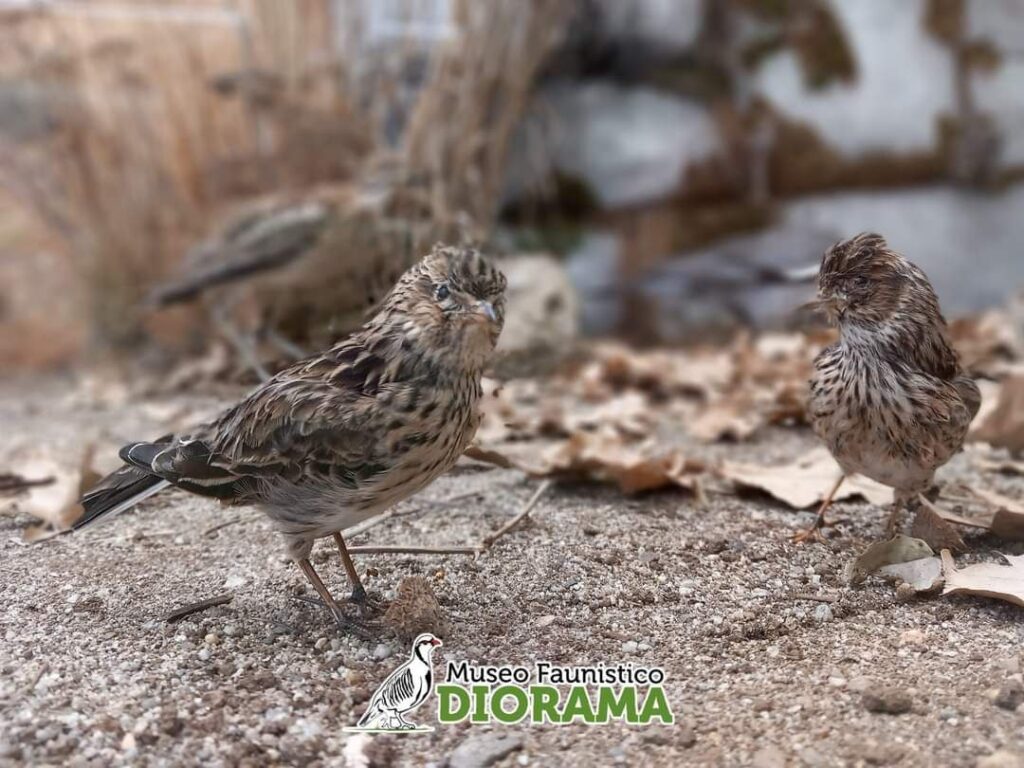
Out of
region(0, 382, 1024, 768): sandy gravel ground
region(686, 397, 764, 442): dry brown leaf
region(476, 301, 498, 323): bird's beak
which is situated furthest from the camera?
region(686, 397, 764, 442): dry brown leaf

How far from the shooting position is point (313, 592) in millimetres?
3088

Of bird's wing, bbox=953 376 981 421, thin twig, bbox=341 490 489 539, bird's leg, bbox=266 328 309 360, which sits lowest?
thin twig, bbox=341 490 489 539

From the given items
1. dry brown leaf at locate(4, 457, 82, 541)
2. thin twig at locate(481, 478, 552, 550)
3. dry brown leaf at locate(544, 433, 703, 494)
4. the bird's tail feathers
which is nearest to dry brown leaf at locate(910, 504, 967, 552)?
dry brown leaf at locate(544, 433, 703, 494)

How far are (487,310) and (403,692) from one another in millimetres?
961

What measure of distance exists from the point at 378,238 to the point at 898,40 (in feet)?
18.6

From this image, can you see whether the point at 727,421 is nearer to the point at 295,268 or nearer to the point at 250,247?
the point at 295,268

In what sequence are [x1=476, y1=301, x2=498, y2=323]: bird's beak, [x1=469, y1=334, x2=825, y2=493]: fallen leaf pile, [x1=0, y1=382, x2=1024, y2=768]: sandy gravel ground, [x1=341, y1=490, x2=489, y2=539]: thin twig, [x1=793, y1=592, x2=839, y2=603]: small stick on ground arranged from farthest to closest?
1. [x1=469, y1=334, x2=825, y2=493]: fallen leaf pile
2. [x1=341, y1=490, x2=489, y2=539]: thin twig
3. [x1=793, y1=592, x2=839, y2=603]: small stick on ground
4. [x1=476, y1=301, x2=498, y2=323]: bird's beak
5. [x1=0, y1=382, x2=1024, y2=768]: sandy gravel ground

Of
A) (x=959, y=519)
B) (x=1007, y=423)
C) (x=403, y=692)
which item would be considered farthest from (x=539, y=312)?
(x=403, y=692)

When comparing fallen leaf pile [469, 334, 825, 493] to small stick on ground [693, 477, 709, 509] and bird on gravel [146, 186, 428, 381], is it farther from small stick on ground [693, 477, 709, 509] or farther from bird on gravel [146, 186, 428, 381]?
bird on gravel [146, 186, 428, 381]

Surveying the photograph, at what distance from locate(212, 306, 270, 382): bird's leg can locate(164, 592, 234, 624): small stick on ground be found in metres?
1.08

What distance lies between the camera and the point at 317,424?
107 inches

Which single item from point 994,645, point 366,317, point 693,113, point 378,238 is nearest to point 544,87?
point 693,113

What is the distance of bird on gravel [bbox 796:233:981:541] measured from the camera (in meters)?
3.21

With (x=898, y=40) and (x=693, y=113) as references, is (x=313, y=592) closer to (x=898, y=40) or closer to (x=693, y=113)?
(x=693, y=113)
